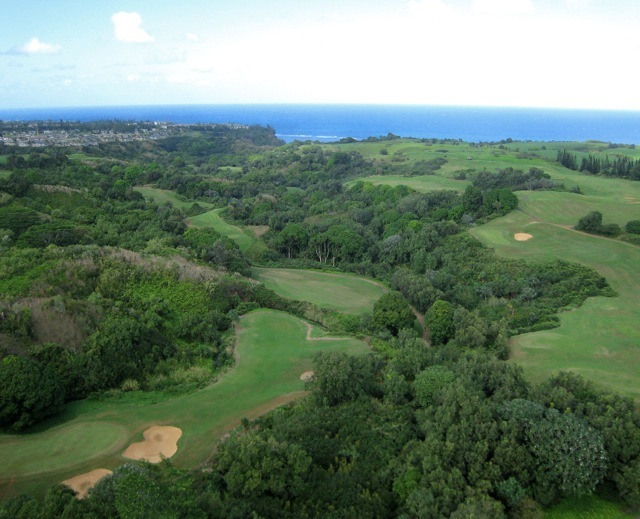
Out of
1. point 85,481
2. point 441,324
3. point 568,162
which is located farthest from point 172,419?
point 568,162

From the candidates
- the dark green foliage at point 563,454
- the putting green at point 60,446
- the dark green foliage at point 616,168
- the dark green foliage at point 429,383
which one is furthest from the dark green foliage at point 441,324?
the dark green foliage at point 616,168

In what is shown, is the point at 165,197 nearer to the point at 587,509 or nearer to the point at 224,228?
the point at 224,228

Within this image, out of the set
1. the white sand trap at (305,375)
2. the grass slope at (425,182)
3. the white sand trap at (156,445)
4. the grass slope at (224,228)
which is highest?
the grass slope at (425,182)

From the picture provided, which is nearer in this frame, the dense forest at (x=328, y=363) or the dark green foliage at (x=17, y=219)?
the dense forest at (x=328, y=363)

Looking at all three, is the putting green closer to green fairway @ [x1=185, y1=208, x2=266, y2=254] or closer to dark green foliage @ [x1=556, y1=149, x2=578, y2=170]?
green fairway @ [x1=185, y1=208, x2=266, y2=254]

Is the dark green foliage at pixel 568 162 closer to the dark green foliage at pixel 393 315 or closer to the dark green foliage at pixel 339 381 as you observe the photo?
the dark green foliage at pixel 393 315

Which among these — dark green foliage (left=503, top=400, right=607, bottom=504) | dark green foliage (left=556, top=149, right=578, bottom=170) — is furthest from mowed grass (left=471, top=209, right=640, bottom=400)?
dark green foliage (left=556, top=149, right=578, bottom=170)
